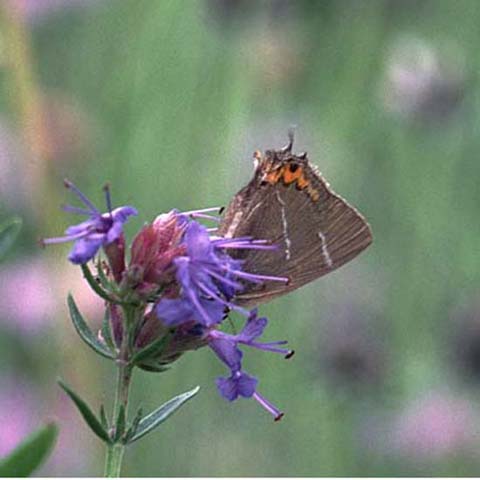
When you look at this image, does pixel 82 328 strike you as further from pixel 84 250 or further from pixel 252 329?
pixel 252 329

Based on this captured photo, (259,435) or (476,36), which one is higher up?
(476,36)

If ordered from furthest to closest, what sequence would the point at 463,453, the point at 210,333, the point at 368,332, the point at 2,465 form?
the point at 368,332, the point at 463,453, the point at 210,333, the point at 2,465

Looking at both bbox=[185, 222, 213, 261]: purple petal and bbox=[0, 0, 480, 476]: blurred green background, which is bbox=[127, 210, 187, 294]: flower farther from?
bbox=[0, 0, 480, 476]: blurred green background

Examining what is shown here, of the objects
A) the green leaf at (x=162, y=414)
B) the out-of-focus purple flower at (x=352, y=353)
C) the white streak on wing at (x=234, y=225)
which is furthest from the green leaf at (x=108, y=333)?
the out-of-focus purple flower at (x=352, y=353)

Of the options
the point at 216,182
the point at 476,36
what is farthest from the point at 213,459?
the point at 476,36

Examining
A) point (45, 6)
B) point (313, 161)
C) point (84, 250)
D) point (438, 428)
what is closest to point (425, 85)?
point (313, 161)

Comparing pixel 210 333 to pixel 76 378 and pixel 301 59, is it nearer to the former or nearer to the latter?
pixel 76 378

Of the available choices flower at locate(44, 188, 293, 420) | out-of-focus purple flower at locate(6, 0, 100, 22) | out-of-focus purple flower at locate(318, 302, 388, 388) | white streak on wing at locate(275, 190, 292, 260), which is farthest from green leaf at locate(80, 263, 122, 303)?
out-of-focus purple flower at locate(6, 0, 100, 22)
